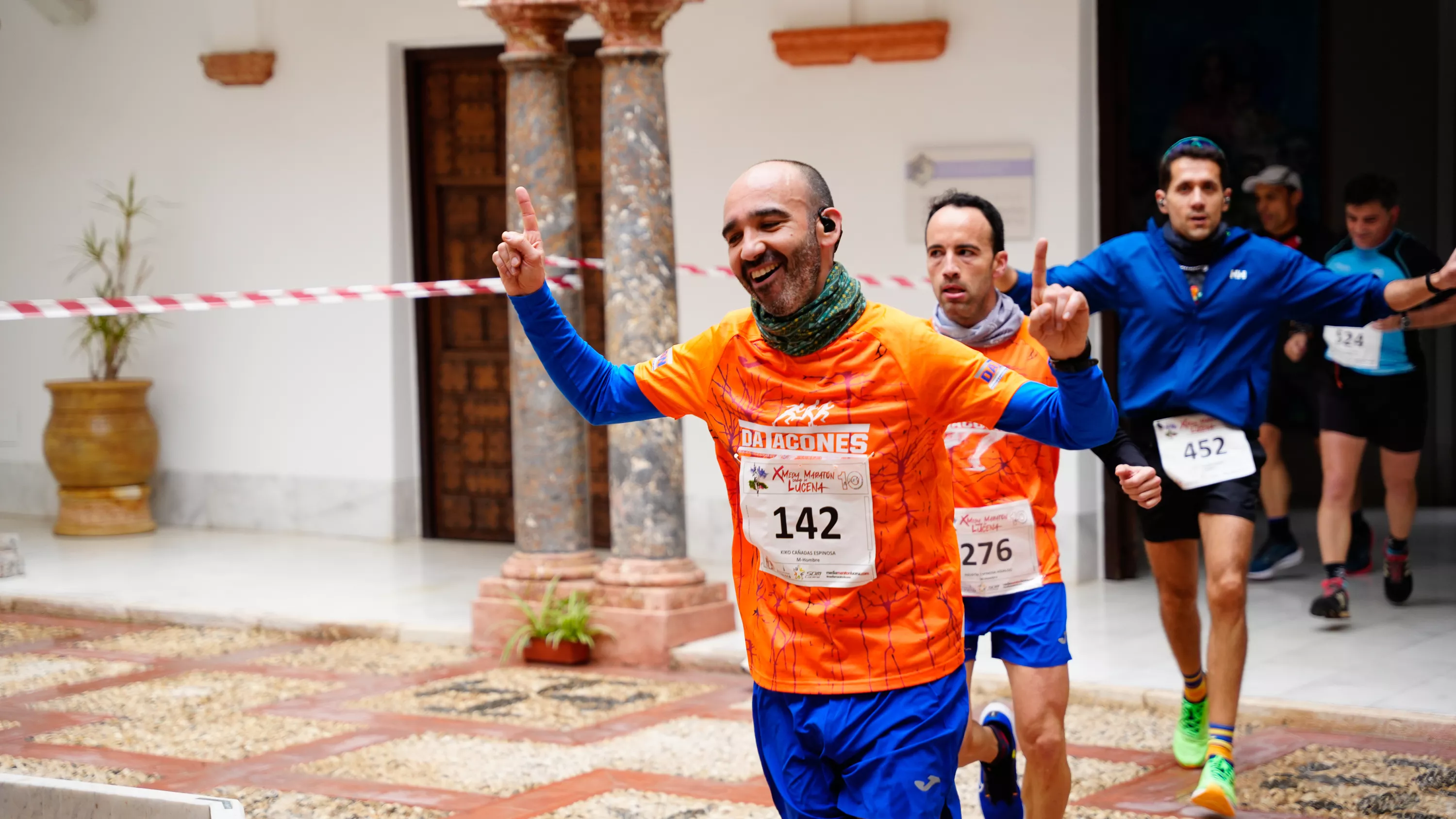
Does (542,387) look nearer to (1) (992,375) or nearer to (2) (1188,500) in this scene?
(2) (1188,500)

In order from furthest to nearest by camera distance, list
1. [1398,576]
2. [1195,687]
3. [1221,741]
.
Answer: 1. [1398,576]
2. [1195,687]
3. [1221,741]

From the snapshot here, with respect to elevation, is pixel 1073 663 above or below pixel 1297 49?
below

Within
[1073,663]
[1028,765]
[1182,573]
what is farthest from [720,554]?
[1028,765]

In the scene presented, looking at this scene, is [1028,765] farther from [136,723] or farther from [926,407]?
[136,723]

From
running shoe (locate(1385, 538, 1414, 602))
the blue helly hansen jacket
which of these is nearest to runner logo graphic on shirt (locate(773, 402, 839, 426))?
the blue helly hansen jacket

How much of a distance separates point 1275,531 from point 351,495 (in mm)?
5827

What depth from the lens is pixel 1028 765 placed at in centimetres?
490

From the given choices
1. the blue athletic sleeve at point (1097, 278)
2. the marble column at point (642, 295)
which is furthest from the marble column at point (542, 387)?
the blue athletic sleeve at point (1097, 278)

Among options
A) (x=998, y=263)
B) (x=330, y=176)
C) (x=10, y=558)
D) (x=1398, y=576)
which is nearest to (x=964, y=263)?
(x=998, y=263)

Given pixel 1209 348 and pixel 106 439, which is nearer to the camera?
pixel 1209 348

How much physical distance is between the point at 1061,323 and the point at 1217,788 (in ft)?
8.87

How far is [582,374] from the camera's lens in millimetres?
4012

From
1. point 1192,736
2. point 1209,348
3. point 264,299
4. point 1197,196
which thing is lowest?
point 1192,736

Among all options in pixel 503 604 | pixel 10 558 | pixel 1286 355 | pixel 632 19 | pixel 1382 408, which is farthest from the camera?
pixel 10 558
